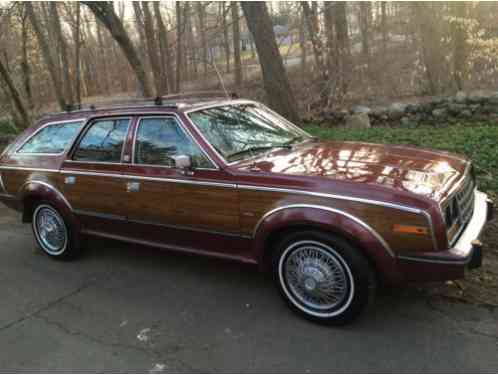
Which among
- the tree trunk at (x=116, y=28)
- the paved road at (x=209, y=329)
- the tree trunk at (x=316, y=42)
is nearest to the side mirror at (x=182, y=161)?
the paved road at (x=209, y=329)

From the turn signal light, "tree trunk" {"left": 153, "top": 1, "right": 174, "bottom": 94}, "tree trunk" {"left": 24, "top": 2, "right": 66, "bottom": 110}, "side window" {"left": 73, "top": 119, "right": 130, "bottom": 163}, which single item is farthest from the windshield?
"tree trunk" {"left": 153, "top": 1, "right": 174, "bottom": 94}

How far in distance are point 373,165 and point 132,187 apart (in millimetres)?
2211

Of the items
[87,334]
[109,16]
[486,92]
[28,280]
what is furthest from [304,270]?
[109,16]

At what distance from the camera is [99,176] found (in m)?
4.50

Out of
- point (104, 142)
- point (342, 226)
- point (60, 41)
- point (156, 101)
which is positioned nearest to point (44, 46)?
point (60, 41)

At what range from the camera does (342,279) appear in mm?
3307

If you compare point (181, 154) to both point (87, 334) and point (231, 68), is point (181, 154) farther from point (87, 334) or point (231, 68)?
point (231, 68)

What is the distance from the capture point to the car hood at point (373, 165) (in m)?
3.23

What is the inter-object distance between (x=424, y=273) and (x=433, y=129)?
6.33 meters

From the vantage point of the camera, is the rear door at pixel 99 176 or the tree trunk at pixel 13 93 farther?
the tree trunk at pixel 13 93

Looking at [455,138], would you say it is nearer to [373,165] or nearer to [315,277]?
[373,165]

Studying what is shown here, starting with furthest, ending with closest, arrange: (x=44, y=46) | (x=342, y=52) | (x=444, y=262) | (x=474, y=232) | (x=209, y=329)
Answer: (x=44, y=46), (x=342, y=52), (x=209, y=329), (x=474, y=232), (x=444, y=262)

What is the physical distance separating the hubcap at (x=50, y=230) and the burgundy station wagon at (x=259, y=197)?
2cm

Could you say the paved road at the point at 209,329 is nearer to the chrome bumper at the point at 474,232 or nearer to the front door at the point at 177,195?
the front door at the point at 177,195
